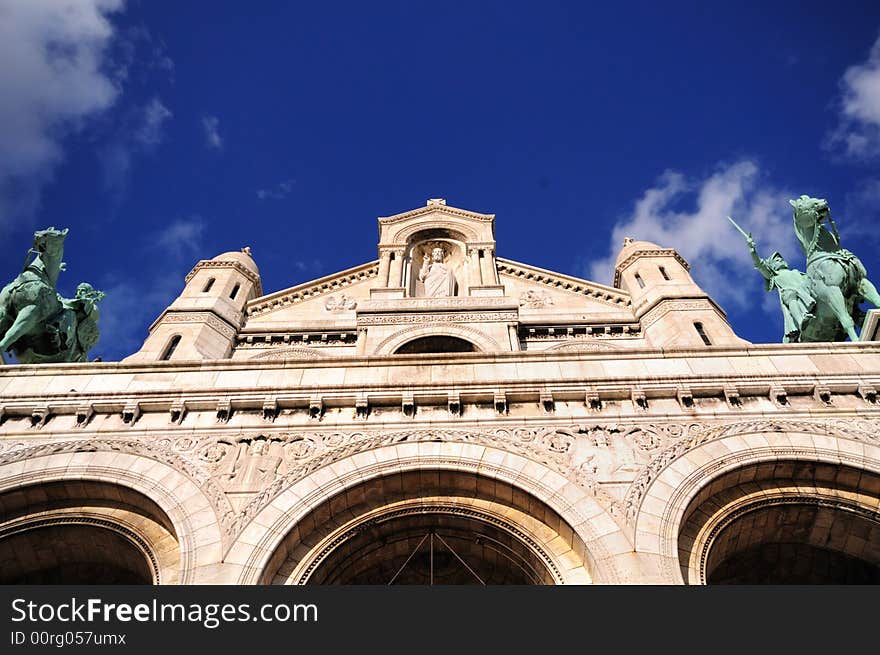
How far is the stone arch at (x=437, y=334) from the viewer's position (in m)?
22.0

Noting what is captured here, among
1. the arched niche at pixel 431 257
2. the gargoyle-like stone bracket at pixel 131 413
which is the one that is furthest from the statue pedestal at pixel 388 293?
the gargoyle-like stone bracket at pixel 131 413

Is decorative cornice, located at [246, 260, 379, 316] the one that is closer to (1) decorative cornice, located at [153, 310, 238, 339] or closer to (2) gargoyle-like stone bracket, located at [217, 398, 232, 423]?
(1) decorative cornice, located at [153, 310, 238, 339]

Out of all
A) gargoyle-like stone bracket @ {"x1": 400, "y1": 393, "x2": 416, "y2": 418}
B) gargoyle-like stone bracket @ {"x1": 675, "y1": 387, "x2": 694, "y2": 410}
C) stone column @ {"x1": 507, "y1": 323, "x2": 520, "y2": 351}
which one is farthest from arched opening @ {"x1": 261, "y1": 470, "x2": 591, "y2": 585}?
stone column @ {"x1": 507, "y1": 323, "x2": 520, "y2": 351}

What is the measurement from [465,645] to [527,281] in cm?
2183

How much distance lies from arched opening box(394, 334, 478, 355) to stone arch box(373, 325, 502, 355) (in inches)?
4.4

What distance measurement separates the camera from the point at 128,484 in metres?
10.1

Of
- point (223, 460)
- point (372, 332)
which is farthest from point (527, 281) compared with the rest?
point (223, 460)

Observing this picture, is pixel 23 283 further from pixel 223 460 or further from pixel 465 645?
pixel 465 645

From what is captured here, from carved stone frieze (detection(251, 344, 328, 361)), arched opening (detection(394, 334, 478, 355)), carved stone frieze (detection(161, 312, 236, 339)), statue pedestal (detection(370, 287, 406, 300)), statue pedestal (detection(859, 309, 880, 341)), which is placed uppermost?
statue pedestal (detection(370, 287, 406, 300))

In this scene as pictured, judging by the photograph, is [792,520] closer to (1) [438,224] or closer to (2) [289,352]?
(2) [289,352]

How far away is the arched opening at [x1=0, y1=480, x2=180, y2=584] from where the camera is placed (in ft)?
33.0

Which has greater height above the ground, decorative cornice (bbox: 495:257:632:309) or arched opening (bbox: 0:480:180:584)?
decorative cornice (bbox: 495:257:632:309)

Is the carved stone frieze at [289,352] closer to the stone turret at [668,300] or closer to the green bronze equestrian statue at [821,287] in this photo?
the stone turret at [668,300]

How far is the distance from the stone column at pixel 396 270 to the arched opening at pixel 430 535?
54.5ft
